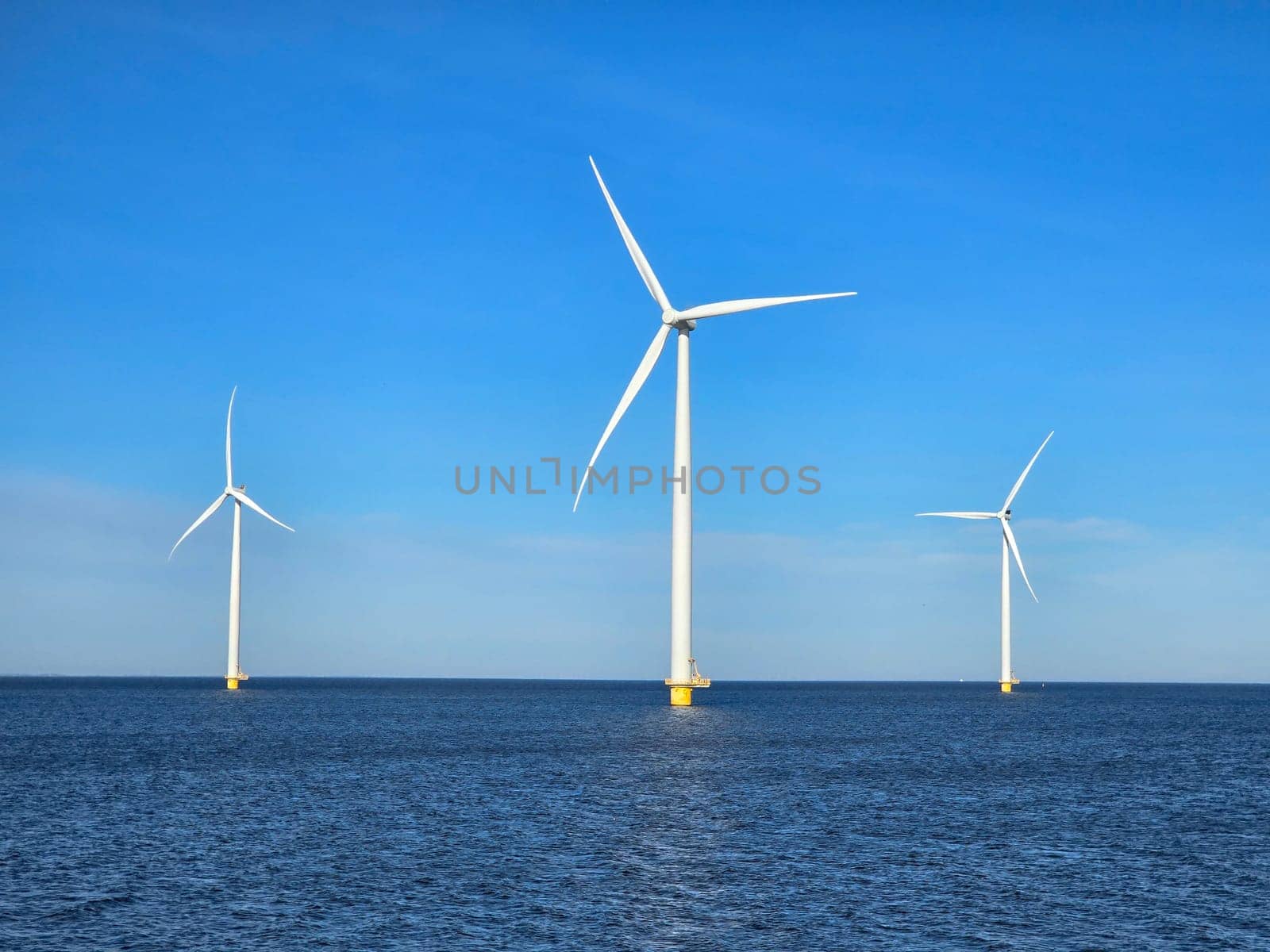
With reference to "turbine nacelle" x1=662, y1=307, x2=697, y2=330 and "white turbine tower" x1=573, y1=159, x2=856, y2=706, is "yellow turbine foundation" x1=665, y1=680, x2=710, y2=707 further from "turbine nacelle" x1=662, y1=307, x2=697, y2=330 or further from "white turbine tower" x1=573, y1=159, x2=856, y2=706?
"turbine nacelle" x1=662, y1=307, x2=697, y2=330

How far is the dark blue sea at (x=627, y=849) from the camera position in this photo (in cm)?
A: 3538

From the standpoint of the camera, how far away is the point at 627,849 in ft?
157

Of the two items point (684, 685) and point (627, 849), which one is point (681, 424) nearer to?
point (684, 685)

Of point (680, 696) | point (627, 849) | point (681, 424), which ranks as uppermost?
point (681, 424)

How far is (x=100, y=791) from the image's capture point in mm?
66562

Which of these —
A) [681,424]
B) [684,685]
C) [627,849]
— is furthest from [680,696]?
[627,849]

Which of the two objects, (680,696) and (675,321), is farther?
(680,696)

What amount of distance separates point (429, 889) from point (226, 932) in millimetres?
7427

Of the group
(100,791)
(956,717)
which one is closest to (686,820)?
(100,791)

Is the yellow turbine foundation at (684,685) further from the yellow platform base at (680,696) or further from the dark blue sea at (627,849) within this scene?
the dark blue sea at (627,849)

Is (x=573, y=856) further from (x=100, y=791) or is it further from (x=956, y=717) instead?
(x=956, y=717)

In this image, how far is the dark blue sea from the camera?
3538 cm

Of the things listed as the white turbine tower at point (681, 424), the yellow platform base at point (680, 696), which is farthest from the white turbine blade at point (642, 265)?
the yellow platform base at point (680, 696)

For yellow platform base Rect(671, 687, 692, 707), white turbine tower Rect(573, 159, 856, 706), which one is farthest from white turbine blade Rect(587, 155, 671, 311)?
yellow platform base Rect(671, 687, 692, 707)
